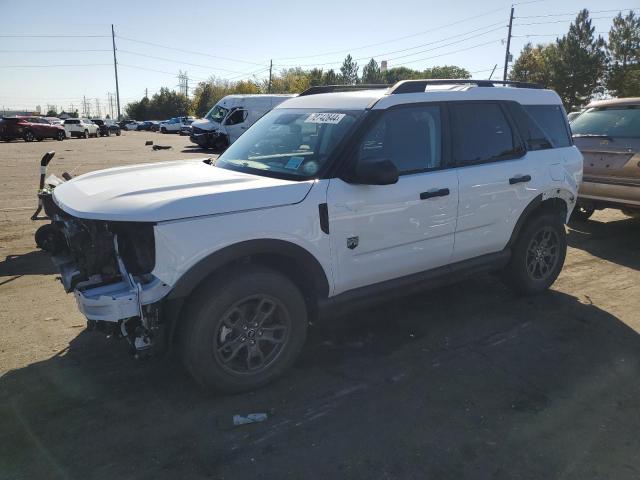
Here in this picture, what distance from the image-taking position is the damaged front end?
2.81 meters

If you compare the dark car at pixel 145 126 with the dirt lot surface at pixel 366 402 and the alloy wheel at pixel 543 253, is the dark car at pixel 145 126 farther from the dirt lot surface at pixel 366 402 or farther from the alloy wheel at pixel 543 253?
the alloy wheel at pixel 543 253

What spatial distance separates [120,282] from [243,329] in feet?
2.66

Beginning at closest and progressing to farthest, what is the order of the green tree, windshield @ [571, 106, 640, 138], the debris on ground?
the debris on ground
windshield @ [571, 106, 640, 138]
the green tree

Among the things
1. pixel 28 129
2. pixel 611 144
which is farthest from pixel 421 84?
pixel 28 129

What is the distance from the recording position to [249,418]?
3.03 meters

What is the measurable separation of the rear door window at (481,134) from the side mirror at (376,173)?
1.00 m

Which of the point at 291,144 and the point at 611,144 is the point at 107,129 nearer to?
the point at 611,144

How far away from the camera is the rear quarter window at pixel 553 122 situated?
190 inches

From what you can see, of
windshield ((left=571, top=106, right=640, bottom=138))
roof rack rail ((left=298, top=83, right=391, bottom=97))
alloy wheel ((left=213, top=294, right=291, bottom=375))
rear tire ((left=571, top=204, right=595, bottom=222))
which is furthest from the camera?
rear tire ((left=571, top=204, right=595, bottom=222))

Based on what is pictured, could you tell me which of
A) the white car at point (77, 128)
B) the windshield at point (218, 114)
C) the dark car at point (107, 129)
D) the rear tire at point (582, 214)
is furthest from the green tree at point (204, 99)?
the rear tire at point (582, 214)

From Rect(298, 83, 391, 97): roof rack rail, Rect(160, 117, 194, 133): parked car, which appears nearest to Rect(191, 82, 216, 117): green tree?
Rect(160, 117, 194, 133): parked car

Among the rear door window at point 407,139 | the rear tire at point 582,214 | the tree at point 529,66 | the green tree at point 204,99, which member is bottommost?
the rear tire at point 582,214

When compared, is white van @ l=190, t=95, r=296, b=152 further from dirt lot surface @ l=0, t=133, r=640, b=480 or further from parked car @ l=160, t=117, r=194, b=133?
parked car @ l=160, t=117, r=194, b=133

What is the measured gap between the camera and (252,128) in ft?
14.9
